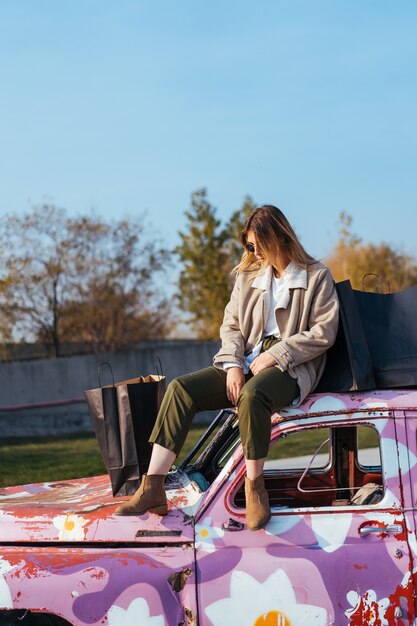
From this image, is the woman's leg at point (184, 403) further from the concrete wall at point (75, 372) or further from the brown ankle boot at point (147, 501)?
the concrete wall at point (75, 372)

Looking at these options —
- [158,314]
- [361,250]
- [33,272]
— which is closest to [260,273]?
[33,272]

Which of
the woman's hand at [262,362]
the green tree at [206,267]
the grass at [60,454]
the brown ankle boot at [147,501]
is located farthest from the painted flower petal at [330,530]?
the green tree at [206,267]

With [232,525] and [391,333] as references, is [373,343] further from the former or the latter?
[232,525]

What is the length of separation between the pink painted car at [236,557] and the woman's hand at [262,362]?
0.33 meters

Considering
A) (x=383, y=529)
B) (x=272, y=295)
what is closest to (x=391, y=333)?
(x=272, y=295)

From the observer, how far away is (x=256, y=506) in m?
4.14

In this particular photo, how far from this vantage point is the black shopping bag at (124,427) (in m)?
4.49

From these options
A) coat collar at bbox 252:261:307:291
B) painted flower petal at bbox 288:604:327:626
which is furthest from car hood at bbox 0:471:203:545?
coat collar at bbox 252:261:307:291

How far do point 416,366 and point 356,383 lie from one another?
1.20 ft

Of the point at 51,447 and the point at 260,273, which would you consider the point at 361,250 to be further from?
the point at 260,273

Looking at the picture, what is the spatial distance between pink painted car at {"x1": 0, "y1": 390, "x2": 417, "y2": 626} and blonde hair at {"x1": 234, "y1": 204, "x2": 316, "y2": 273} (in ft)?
2.95

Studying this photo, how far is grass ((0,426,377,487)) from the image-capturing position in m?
12.4

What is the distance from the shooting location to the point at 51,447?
17406 millimetres

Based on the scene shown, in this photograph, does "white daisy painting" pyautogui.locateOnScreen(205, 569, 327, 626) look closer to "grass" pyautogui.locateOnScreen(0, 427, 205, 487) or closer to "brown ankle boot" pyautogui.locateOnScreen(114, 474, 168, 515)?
"brown ankle boot" pyautogui.locateOnScreen(114, 474, 168, 515)
